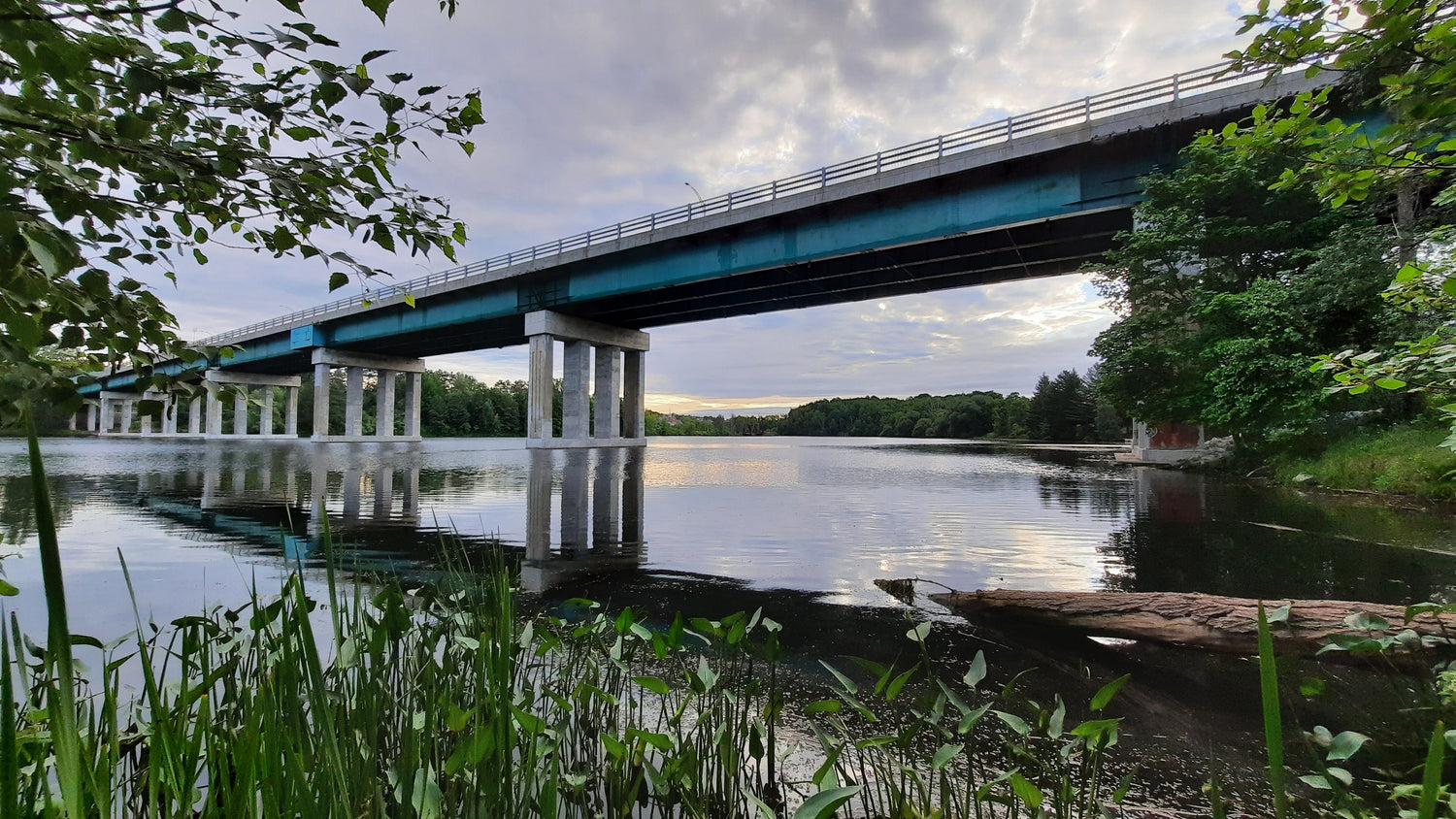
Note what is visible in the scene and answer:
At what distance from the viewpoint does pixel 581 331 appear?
38594 millimetres

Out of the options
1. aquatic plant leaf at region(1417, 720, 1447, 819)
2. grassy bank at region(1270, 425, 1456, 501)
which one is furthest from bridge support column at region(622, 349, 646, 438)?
aquatic plant leaf at region(1417, 720, 1447, 819)

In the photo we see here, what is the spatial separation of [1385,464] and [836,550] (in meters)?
13.7

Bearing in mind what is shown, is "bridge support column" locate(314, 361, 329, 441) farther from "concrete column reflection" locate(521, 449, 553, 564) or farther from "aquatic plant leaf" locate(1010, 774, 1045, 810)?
"aquatic plant leaf" locate(1010, 774, 1045, 810)

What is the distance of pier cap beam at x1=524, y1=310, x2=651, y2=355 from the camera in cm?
3575

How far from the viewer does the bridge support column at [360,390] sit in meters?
50.5

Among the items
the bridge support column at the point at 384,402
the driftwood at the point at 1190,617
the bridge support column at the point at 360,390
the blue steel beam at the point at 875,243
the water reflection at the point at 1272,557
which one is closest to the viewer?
the driftwood at the point at 1190,617

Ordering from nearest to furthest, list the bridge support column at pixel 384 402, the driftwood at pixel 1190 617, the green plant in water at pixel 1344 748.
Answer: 1. the green plant in water at pixel 1344 748
2. the driftwood at pixel 1190 617
3. the bridge support column at pixel 384 402

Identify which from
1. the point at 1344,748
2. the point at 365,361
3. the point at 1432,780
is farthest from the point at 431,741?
the point at 365,361

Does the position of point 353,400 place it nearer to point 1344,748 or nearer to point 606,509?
point 606,509

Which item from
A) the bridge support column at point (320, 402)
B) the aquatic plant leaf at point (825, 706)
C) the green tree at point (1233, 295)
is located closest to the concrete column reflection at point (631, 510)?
the aquatic plant leaf at point (825, 706)

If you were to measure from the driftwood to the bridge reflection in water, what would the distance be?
394 centimetres

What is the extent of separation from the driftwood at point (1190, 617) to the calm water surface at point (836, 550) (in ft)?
0.64

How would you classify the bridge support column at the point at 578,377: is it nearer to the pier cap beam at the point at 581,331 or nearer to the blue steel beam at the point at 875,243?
the pier cap beam at the point at 581,331

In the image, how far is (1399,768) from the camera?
277 centimetres
